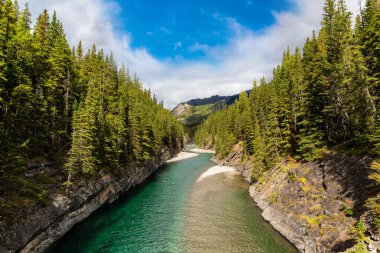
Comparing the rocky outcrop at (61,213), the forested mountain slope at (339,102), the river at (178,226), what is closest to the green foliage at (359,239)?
the forested mountain slope at (339,102)

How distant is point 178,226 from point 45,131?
25.6 m

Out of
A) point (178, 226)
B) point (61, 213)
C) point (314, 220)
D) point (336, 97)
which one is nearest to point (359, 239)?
point (314, 220)

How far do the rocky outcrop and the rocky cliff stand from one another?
2913cm

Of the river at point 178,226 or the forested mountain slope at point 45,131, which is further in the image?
the river at point 178,226

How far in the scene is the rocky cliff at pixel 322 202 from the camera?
69.3ft

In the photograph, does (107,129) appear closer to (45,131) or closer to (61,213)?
(45,131)

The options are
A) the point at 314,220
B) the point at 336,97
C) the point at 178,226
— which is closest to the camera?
the point at 314,220

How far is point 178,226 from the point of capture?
103ft

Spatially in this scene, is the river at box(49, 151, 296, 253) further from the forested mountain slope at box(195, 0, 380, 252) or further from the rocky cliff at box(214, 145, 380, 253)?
the forested mountain slope at box(195, 0, 380, 252)

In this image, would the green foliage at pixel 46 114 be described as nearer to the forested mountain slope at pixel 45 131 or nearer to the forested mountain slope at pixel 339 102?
the forested mountain slope at pixel 45 131

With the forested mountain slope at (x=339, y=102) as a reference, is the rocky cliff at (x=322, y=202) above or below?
below

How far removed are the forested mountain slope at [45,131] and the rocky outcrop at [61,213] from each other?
0.19m

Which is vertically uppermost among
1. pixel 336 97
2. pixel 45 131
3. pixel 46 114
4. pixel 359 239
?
pixel 336 97

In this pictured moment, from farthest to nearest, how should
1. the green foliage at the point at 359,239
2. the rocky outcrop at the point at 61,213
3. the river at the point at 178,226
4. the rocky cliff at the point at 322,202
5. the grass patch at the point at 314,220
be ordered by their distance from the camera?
the river at the point at 178,226 → the grass patch at the point at 314,220 → the rocky outcrop at the point at 61,213 → the rocky cliff at the point at 322,202 → the green foliage at the point at 359,239
